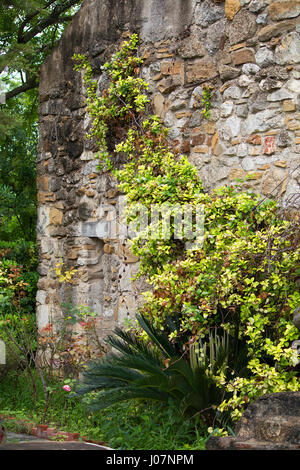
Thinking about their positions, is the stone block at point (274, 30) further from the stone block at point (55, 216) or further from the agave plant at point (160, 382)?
the stone block at point (55, 216)

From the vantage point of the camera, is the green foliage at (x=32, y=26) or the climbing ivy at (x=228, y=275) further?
the green foliage at (x=32, y=26)

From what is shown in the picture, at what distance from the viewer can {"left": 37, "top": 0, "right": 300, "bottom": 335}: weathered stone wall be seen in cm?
477

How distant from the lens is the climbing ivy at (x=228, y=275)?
4148 mm

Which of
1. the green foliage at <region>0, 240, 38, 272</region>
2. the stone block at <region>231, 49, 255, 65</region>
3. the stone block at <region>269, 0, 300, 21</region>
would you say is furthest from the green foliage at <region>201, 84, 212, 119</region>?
the green foliage at <region>0, 240, 38, 272</region>

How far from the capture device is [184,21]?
5570 mm

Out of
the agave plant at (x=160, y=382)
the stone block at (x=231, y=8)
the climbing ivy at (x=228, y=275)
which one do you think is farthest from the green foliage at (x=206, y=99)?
the agave plant at (x=160, y=382)

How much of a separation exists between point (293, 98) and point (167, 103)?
1400 mm

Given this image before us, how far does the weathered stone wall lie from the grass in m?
1.16

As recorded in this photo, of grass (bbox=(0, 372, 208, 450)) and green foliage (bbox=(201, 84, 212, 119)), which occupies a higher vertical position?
green foliage (bbox=(201, 84, 212, 119))

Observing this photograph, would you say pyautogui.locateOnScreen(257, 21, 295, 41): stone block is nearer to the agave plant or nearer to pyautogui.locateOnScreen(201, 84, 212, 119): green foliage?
pyautogui.locateOnScreen(201, 84, 212, 119): green foliage

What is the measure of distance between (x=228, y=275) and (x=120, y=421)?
1392 mm

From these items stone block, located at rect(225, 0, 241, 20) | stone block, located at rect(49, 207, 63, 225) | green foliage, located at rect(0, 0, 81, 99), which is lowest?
stone block, located at rect(49, 207, 63, 225)

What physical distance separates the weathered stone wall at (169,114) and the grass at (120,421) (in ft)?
3.80

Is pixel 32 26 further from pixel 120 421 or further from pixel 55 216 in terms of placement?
pixel 120 421
